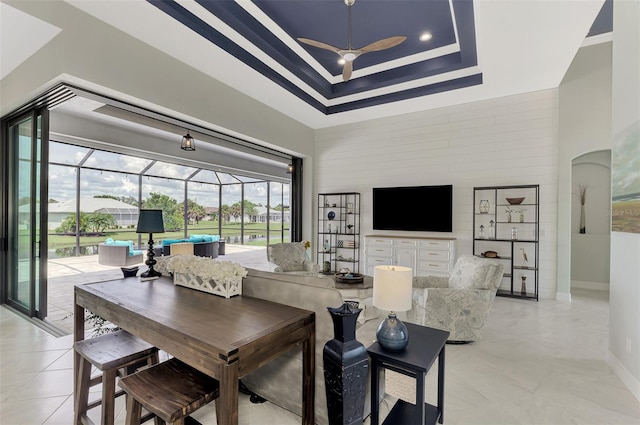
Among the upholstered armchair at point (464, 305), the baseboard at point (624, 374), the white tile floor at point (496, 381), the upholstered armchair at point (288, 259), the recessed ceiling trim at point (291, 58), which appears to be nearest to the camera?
the white tile floor at point (496, 381)

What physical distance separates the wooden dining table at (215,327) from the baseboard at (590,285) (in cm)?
612

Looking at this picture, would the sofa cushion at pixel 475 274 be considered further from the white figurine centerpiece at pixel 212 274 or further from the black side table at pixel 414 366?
the white figurine centerpiece at pixel 212 274

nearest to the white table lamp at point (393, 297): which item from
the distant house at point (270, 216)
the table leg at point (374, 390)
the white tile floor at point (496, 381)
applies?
the table leg at point (374, 390)

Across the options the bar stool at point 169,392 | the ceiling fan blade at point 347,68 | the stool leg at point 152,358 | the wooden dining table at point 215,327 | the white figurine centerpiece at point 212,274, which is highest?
the ceiling fan blade at point 347,68

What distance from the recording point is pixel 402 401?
206 centimetres

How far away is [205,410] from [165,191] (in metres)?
8.26

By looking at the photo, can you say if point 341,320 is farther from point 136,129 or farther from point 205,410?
point 136,129

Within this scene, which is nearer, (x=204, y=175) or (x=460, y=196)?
(x=460, y=196)

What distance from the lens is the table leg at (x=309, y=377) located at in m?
1.72

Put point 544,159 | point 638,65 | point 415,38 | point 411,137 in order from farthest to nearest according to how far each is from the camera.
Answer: point 411,137, point 544,159, point 415,38, point 638,65

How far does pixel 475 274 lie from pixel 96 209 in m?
8.84

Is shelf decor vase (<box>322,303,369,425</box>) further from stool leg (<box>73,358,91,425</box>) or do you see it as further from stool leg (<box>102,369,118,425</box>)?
stool leg (<box>73,358,91,425</box>)

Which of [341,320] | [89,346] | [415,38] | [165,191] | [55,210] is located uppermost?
[415,38]

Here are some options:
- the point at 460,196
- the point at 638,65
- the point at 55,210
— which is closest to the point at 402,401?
the point at 638,65
